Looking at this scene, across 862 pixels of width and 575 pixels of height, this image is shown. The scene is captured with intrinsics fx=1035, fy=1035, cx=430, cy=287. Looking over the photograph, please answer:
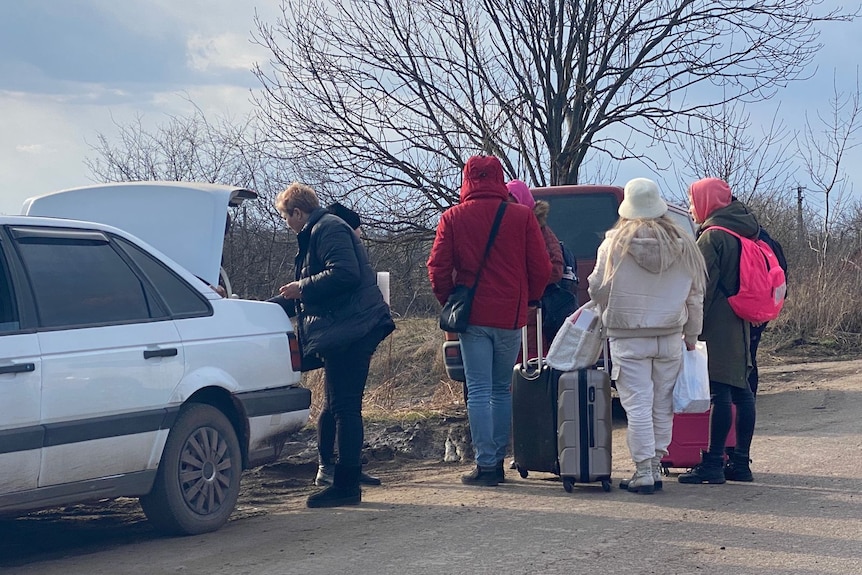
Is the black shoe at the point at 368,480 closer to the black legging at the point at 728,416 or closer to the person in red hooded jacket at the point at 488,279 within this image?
the person in red hooded jacket at the point at 488,279

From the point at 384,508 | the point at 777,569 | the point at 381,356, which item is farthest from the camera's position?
the point at 381,356

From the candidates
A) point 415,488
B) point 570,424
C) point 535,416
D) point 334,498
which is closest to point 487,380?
point 535,416

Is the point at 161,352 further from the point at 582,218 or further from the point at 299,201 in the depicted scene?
the point at 582,218

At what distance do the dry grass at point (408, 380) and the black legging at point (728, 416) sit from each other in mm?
3377

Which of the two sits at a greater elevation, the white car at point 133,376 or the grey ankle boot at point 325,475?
the white car at point 133,376

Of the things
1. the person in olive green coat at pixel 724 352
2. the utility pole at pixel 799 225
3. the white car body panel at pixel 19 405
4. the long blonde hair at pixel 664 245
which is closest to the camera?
the white car body panel at pixel 19 405

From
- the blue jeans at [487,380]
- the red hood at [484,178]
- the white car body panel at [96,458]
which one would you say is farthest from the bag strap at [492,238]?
the white car body panel at [96,458]

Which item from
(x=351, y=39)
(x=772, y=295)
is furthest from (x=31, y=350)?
(x=351, y=39)

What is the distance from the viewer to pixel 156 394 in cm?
536

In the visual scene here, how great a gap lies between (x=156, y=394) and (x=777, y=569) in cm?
314

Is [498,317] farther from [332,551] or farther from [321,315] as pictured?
[332,551]

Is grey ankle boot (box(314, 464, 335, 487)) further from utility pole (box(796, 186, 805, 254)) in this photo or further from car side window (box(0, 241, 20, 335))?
utility pole (box(796, 186, 805, 254))

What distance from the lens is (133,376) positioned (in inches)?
207

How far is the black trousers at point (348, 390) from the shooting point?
20.9 ft
